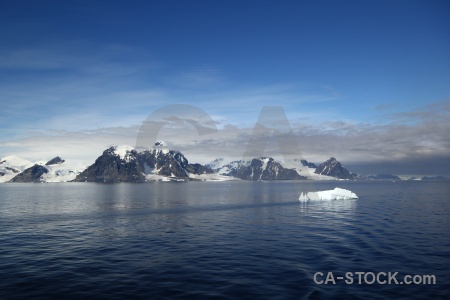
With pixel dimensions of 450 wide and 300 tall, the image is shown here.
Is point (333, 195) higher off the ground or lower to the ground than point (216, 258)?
higher

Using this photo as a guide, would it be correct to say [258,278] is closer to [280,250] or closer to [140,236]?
[280,250]

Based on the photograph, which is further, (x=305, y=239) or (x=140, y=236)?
(x=140, y=236)

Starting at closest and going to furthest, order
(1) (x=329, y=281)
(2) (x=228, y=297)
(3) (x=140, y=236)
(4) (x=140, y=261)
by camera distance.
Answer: (2) (x=228, y=297) < (1) (x=329, y=281) < (4) (x=140, y=261) < (3) (x=140, y=236)

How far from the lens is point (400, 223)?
2554 inches

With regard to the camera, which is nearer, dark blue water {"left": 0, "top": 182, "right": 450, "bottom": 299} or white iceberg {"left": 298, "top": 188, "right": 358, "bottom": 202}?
dark blue water {"left": 0, "top": 182, "right": 450, "bottom": 299}

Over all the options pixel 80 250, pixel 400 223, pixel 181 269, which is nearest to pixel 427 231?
pixel 400 223

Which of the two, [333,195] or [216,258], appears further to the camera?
[333,195]

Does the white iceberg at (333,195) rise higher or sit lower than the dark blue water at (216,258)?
higher

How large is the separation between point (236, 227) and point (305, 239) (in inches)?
661

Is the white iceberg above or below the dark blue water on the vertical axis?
above

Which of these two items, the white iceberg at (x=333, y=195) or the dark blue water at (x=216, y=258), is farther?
the white iceberg at (x=333, y=195)

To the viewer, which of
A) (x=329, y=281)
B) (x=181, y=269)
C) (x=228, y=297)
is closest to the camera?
(x=228, y=297)

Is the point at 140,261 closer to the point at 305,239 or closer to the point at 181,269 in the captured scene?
the point at 181,269

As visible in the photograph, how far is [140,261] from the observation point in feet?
121
